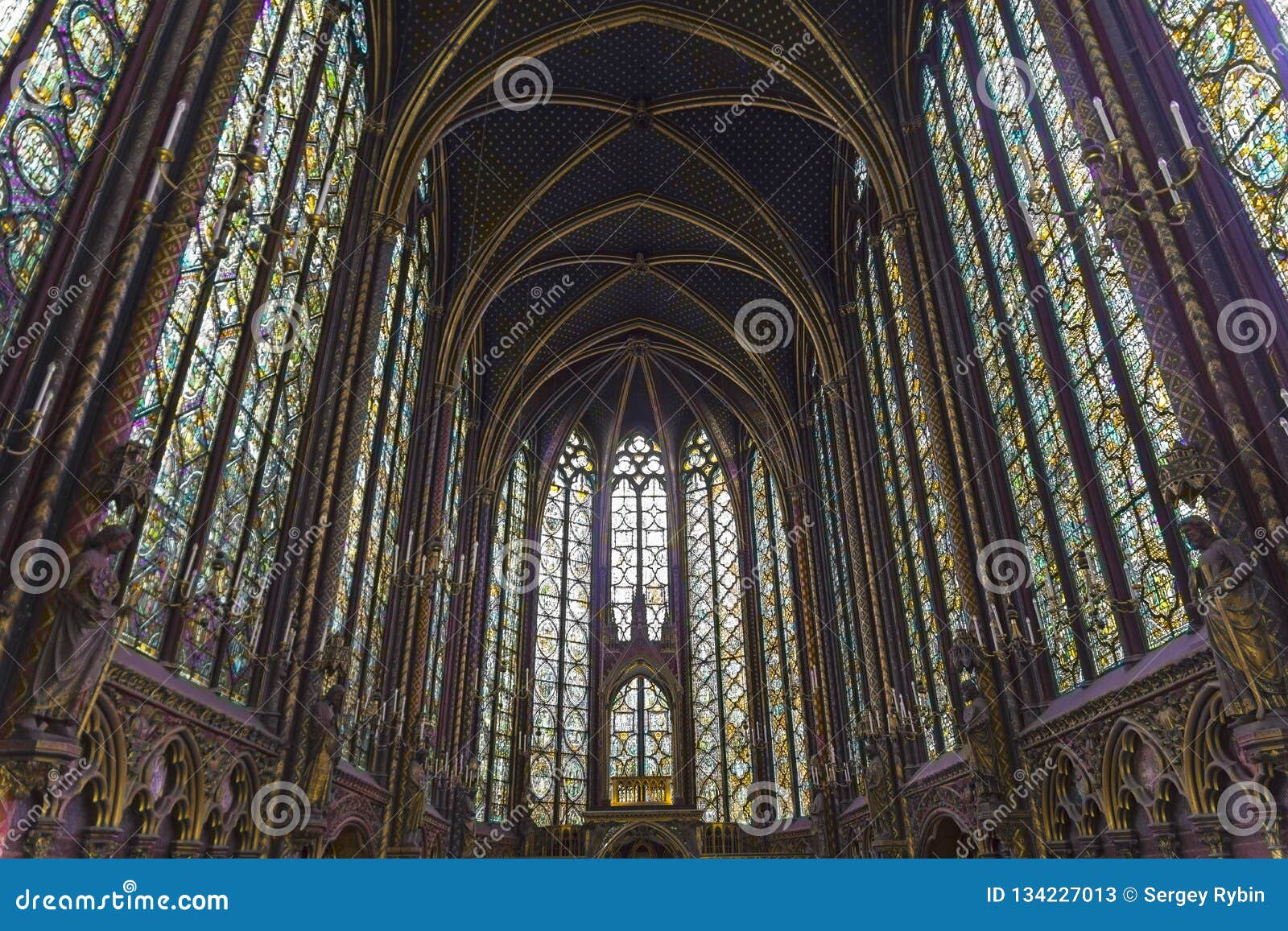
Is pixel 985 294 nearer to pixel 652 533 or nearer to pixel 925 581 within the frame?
pixel 925 581

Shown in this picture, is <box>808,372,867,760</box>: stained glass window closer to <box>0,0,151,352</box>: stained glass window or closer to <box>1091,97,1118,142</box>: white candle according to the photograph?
<box>1091,97,1118,142</box>: white candle

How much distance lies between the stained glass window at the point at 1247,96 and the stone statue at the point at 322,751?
12769mm

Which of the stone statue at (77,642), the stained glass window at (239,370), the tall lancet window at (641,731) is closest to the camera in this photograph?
the stone statue at (77,642)

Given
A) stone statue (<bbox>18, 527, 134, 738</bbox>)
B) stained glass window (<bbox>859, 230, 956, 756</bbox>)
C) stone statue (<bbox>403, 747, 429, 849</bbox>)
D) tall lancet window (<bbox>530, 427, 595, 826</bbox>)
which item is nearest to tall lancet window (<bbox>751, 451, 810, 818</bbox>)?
tall lancet window (<bbox>530, 427, 595, 826</bbox>)

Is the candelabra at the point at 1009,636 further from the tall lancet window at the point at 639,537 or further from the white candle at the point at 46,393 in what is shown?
the tall lancet window at the point at 639,537

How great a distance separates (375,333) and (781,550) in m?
17.2

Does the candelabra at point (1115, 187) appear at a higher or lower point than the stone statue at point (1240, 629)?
higher

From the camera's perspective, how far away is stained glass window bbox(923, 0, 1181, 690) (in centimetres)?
1029

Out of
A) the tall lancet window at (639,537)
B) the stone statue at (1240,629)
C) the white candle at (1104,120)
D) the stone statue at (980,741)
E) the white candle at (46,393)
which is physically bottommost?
the stone statue at (1240,629)

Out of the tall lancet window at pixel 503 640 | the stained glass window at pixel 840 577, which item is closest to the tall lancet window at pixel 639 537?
the tall lancet window at pixel 503 640

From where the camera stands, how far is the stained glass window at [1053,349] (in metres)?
10.3

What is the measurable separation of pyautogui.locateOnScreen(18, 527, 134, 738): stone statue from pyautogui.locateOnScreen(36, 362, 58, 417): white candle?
1.11 metres

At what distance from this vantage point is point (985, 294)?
14461 mm

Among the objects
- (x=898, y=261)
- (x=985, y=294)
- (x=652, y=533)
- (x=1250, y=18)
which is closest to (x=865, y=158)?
(x=898, y=261)
